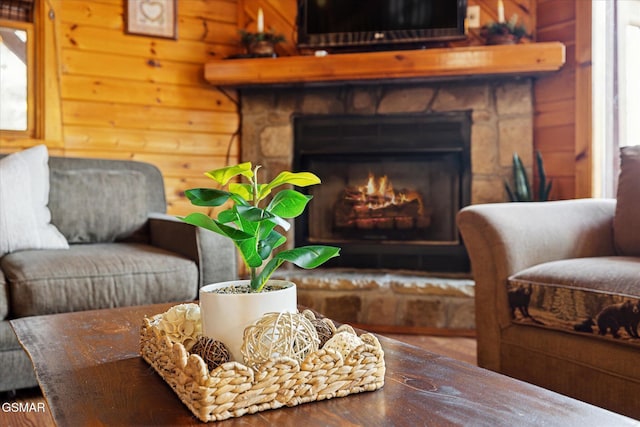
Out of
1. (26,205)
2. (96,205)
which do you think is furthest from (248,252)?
(96,205)

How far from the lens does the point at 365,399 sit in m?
0.82

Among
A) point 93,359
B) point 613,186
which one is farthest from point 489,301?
point 613,186

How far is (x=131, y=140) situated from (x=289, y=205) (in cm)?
254

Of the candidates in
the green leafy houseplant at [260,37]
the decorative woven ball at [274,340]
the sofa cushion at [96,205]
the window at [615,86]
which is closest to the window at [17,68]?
the sofa cushion at [96,205]

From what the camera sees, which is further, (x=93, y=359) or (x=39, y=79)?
(x=39, y=79)

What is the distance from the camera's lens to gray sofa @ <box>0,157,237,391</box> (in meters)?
1.83

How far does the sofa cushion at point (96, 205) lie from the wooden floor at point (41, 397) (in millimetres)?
778

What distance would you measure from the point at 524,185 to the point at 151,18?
2.24 meters

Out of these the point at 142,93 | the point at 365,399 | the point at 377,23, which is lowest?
the point at 365,399

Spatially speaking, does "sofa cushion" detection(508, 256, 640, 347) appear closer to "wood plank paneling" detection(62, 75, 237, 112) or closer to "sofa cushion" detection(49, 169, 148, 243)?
"sofa cushion" detection(49, 169, 148, 243)

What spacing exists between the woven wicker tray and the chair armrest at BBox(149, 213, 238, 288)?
1259 millimetres

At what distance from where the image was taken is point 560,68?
9.62 ft

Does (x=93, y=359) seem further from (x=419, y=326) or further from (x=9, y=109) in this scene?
(x=9, y=109)

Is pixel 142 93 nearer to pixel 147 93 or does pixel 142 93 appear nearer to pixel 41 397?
pixel 147 93
